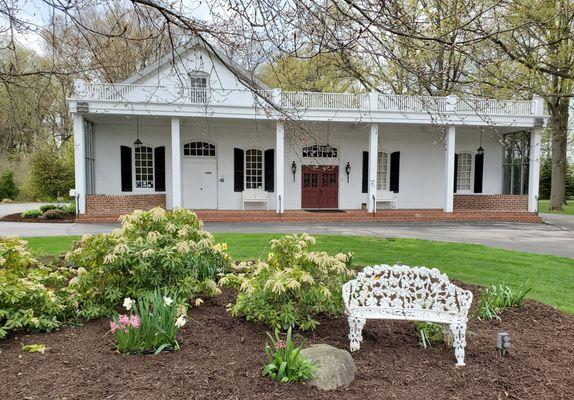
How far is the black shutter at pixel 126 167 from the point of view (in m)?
19.3

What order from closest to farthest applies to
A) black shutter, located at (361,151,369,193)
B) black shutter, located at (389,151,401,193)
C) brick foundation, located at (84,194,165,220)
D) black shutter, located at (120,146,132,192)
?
brick foundation, located at (84,194,165,220) < black shutter, located at (120,146,132,192) < black shutter, located at (361,151,369,193) < black shutter, located at (389,151,401,193)

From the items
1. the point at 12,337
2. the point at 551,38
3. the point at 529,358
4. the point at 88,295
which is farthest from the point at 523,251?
the point at 12,337

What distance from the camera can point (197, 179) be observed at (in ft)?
65.8

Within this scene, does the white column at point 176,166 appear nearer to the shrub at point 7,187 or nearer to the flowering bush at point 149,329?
the flowering bush at point 149,329

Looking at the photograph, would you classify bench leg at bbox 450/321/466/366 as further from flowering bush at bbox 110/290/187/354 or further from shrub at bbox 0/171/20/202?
shrub at bbox 0/171/20/202

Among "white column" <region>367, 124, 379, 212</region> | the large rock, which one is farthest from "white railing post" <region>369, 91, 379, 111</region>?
the large rock

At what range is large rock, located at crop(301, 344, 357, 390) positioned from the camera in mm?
3191

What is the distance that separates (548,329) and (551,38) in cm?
978

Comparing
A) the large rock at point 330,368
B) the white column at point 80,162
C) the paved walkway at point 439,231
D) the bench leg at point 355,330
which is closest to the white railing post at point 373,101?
the paved walkway at point 439,231

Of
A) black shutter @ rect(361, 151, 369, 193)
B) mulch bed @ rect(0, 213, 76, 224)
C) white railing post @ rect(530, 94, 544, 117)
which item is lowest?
mulch bed @ rect(0, 213, 76, 224)

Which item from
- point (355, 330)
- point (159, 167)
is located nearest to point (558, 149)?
point (159, 167)

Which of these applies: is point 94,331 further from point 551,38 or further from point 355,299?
point 551,38

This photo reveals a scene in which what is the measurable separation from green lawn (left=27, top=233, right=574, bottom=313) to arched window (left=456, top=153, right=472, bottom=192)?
38.6 feet

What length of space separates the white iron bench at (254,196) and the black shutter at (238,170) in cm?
48
